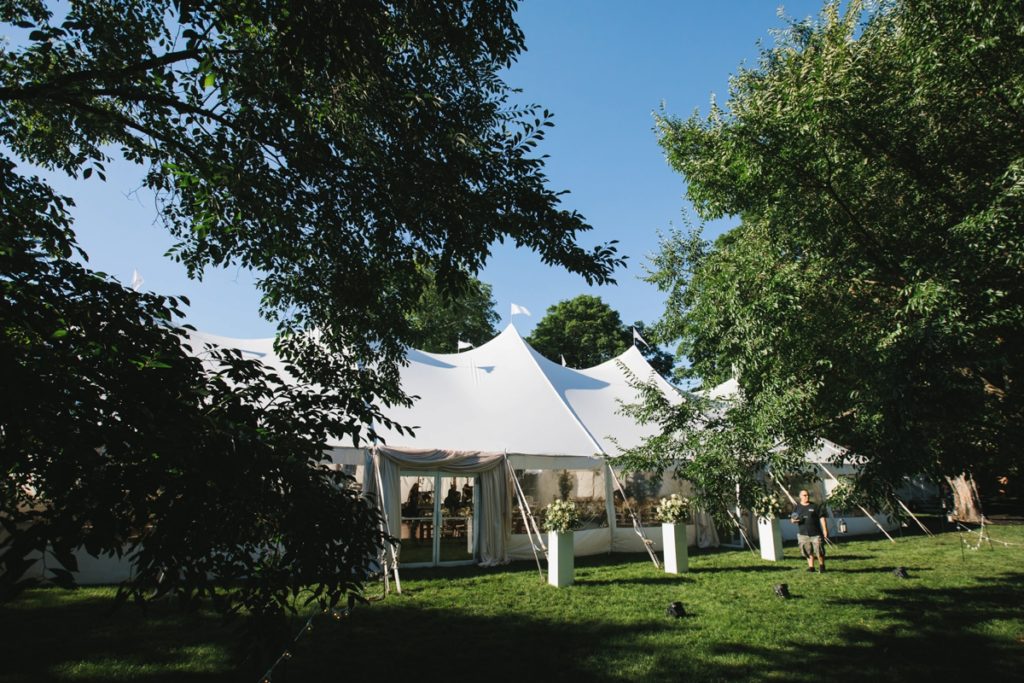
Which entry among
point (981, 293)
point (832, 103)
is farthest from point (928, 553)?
point (832, 103)

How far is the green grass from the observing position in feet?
15.6

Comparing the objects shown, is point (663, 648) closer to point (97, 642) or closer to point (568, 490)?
point (97, 642)

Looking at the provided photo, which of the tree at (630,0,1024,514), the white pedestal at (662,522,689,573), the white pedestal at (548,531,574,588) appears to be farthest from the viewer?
the white pedestal at (662,522,689,573)

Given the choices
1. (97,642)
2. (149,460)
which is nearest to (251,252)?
(149,460)

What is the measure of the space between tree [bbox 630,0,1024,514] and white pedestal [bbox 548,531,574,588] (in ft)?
10.7

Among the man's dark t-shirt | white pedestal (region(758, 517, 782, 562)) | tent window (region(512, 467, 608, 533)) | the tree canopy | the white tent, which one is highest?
the tree canopy

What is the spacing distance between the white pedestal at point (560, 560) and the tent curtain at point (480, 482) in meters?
2.03

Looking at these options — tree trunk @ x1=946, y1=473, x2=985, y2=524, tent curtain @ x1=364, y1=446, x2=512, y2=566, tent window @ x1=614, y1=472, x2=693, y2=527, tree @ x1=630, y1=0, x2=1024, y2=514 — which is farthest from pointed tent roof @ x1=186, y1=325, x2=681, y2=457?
tree trunk @ x1=946, y1=473, x2=985, y2=524

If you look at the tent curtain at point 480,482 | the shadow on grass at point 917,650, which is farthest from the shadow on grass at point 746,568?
the tent curtain at point 480,482

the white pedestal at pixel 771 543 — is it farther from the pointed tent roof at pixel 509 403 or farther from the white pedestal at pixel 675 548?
the pointed tent roof at pixel 509 403

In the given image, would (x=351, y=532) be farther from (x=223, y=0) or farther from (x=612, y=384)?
(x=612, y=384)

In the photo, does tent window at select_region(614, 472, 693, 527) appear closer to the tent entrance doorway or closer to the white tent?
the white tent

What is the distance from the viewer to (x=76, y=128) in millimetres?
4504

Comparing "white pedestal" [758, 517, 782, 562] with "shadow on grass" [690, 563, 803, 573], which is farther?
"white pedestal" [758, 517, 782, 562]
